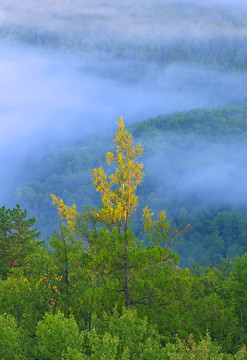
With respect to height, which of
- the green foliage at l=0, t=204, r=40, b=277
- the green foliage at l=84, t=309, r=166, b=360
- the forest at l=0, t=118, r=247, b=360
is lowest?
the green foliage at l=84, t=309, r=166, b=360

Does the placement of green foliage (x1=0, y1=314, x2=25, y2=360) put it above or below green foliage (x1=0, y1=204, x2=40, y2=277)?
below

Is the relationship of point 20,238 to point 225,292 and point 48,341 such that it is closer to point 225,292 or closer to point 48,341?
point 225,292

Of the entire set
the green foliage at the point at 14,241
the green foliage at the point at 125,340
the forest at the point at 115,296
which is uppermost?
the green foliage at the point at 14,241

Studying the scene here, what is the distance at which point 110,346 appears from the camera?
16.5m

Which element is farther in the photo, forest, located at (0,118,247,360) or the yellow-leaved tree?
the yellow-leaved tree

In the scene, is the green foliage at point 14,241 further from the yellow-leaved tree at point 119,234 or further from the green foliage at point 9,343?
the green foliage at point 9,343

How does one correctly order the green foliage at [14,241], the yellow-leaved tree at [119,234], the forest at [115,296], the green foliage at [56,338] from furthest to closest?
the green foliage at [14,241], the yellow-leaved tree at [119,234], the green foliage at [56,338], the forest at [115,296]

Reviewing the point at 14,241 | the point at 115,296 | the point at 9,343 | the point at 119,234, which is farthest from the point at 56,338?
the point at 14,241

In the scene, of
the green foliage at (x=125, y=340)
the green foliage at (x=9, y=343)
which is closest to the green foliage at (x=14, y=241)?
the green foliage at (x=9, y=343)

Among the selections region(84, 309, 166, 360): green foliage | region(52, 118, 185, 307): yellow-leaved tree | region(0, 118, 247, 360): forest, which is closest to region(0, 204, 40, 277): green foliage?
region(0, 118, 247, 360): forest

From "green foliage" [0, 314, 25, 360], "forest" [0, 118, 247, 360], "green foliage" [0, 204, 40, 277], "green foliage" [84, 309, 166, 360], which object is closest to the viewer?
"green foliage" [84, 309, 166, 360]

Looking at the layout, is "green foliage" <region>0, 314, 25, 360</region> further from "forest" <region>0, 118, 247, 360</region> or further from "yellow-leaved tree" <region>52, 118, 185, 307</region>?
"yellow-leaved tree" <region>52, 118, 185, 307</region>

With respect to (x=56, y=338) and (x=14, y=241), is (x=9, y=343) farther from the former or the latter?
(x=14, y=241)

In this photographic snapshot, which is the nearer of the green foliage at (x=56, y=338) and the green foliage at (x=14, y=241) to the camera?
the green foliage at (x=56, y=338)
